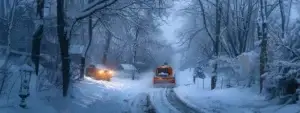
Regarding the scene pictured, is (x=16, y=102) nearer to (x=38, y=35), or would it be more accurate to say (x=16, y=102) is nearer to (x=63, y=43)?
(x=63, y=43)

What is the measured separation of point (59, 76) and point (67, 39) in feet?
7.97

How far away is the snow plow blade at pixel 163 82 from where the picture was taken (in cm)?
3085

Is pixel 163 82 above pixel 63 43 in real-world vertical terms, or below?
below

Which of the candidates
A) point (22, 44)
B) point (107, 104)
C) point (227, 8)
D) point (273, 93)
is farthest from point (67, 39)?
point (22, 44)

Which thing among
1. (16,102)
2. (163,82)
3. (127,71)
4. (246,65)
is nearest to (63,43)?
(16,102)

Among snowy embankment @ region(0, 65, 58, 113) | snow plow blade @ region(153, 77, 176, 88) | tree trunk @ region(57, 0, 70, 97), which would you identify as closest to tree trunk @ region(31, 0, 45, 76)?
tree trunk @ region(57, 0, 70, 97)

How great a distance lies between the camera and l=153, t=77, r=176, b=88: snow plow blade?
3085 centimetres

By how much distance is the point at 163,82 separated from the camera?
102 feet

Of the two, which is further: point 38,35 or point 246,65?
point 246,65

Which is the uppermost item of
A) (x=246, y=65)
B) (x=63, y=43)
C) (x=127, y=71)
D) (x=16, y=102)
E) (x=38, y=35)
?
(x=38, y=35)

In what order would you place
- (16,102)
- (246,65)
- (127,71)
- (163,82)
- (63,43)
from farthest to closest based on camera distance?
(127,71)
(163,82)
(246,65)
(63,43)
(16,102)

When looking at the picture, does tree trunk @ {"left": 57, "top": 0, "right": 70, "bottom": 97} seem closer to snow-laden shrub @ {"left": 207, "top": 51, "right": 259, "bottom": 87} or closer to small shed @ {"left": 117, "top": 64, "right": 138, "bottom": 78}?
snow-laden shrub @ {"left": 207, "top": 51, "right": 259, "bottom": 87}

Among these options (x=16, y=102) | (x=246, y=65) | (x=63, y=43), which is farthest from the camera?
(x=246, y=65)

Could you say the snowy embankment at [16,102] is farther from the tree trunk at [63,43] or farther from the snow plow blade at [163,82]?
the snow plow blade at [163,82]
